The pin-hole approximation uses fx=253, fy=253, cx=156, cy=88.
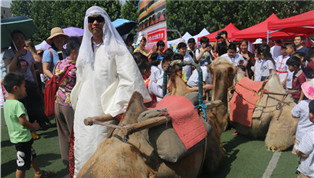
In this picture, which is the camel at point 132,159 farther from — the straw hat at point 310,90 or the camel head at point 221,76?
the camel head at point 221,76

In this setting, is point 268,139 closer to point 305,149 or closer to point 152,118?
point 305,149

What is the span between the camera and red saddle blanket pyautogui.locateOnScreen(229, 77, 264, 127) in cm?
484

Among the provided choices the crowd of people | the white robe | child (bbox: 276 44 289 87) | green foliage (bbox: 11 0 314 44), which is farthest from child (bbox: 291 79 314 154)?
green foliage (bbox: 11 0 314 44)

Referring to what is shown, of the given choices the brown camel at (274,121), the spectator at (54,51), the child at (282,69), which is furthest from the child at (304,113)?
the spectator at (54,51)

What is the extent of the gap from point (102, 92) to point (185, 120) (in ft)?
2.99

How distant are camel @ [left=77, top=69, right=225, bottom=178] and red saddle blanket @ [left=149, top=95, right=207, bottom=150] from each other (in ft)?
0.62

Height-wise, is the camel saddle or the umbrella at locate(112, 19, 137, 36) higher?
the umbrella at locate(112, 19, 137, 36)

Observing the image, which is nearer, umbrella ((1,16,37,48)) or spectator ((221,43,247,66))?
umbrella ((1,16,37,48))

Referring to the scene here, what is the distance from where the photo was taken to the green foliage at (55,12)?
21484mm

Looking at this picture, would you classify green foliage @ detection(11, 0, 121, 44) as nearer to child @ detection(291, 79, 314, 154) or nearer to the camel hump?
child @ detection(291, 79, 314, 154)

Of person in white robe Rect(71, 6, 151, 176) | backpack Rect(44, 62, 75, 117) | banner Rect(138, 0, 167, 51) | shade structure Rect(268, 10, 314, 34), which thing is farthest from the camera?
shade structure Rect(268, 10, 314, 34)

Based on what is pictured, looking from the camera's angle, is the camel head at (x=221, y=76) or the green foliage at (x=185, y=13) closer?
the camel head at (x=221, y=76)

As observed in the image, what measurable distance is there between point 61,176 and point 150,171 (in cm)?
251

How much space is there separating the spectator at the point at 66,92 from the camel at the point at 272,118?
2494 mm
